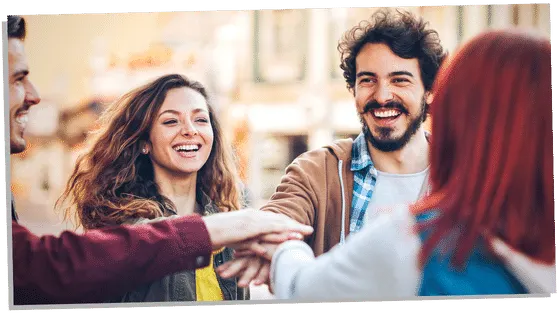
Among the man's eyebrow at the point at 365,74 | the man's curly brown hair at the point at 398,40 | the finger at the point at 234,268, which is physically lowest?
the finger at the point at 234,268

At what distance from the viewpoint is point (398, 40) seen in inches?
167

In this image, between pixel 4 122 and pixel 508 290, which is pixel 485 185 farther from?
pixel 4 122

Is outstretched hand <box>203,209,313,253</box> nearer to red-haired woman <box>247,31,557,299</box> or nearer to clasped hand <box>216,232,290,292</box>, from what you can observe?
clasped hand <box>216,232,290,292</box>

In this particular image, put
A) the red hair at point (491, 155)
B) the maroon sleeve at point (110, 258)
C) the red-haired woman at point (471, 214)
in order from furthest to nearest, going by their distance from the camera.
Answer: the maroon sleeve at point (110, 258)
the red hair at point (491, 155)
the red-haired woman at point (471, 214)

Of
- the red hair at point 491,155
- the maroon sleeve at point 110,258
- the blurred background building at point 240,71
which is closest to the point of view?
the red hair at point 491,155

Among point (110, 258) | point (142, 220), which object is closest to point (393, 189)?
point (142, 220)

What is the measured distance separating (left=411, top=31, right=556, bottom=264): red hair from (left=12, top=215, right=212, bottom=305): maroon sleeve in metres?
1.59

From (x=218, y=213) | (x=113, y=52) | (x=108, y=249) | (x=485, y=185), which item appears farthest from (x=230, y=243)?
(x=485, y=185)

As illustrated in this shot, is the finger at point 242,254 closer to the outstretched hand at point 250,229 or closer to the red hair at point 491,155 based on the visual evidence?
the outstretched hand at point 250,229

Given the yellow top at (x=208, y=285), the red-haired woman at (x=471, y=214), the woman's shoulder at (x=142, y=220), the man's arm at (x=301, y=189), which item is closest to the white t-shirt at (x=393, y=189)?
the man's arm at (x=301, y=189)

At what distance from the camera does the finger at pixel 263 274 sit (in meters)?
4.18

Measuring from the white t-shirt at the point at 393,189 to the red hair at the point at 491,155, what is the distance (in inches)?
33.6

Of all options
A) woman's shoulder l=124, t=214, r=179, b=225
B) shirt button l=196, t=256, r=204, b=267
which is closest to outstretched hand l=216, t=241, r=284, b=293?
shirt button l=196, t=256, r=204, b=267

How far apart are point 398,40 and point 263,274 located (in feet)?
5.30
